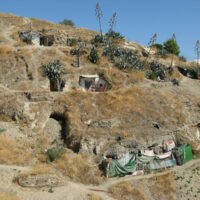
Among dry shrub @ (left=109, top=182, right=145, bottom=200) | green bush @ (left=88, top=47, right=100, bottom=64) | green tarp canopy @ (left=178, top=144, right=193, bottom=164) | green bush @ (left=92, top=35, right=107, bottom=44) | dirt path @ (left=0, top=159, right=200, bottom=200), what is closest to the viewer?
dirt path @ (left=0, top=159, right=200, bottom=200)

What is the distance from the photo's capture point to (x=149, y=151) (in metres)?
19.1

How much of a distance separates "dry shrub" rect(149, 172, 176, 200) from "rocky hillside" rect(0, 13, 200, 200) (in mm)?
176

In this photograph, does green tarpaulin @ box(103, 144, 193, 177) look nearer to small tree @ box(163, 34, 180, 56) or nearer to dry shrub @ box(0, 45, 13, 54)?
dry shrub @ box(0, 45, 13, 54)

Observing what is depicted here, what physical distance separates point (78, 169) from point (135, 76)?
18201mm

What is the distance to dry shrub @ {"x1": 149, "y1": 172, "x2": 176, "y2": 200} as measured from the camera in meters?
15.9

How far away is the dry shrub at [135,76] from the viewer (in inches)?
1195

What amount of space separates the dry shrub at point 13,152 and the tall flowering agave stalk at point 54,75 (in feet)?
34.2

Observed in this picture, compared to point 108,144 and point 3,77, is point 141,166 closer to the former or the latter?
point 108,144

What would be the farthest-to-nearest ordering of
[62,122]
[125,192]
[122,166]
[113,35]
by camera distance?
[113,35] → [62,122] → [122,166] → [125,192]

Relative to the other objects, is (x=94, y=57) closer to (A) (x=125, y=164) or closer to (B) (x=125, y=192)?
(A) (x=125, y=164)

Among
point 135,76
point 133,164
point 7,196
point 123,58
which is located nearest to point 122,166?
point 133,164

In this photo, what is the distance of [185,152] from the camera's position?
67.4 ft

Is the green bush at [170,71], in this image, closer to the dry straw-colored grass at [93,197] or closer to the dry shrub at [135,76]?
the dry shrub at [135,76]

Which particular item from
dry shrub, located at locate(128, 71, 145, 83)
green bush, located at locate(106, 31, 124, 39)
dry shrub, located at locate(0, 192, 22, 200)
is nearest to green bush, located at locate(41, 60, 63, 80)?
dry shrub, located at locate(128, 71, 145, 83)
